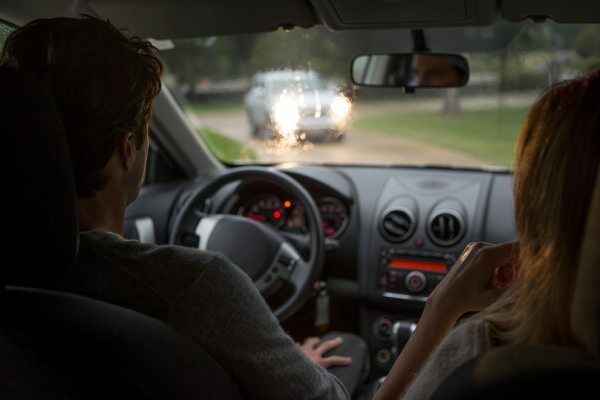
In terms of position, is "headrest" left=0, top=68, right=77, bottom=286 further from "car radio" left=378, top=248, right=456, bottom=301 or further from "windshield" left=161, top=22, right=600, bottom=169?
"car radio" left=378, top=248, right=456, bottom=301

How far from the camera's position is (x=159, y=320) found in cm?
192

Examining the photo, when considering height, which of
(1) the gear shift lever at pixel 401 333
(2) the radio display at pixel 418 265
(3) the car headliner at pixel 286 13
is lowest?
(1) the gear shift lever at pixel 401 333

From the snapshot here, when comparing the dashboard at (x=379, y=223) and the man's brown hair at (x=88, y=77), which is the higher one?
the man's brown hair at (x=88, y=77)

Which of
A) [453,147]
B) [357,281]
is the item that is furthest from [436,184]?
[453,147]

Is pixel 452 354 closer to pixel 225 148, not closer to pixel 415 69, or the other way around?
pixel 415 69

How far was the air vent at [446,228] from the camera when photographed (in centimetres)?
416

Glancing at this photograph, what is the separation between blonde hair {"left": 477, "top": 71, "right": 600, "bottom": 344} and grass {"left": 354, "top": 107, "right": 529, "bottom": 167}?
430 cm

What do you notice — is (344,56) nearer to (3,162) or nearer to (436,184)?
(436,184)

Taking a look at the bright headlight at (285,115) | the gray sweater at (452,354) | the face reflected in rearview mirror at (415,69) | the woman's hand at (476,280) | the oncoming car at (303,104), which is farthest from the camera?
the bright headlight at (285,115)

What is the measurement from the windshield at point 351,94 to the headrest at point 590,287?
212cm

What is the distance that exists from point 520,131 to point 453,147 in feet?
17.4

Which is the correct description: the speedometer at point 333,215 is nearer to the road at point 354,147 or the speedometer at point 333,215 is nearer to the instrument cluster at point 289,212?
the instrument cluster at point 289,212

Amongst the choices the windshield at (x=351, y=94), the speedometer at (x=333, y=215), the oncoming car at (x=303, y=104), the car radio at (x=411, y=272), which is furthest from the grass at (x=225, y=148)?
the car radio at (x=411, y=272)

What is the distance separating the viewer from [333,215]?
177 inches
